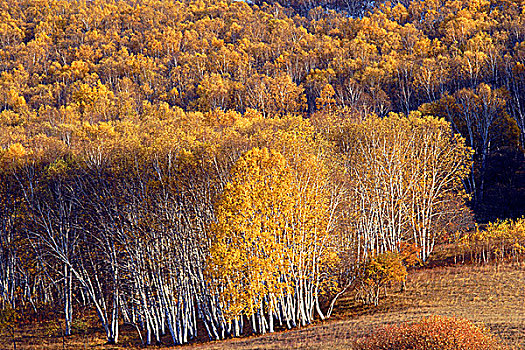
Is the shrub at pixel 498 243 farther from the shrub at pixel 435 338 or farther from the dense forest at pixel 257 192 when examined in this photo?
the shrub at pixel 435 338

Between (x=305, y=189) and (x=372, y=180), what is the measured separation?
40.4ft

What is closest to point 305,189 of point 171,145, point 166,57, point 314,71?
point 171,145

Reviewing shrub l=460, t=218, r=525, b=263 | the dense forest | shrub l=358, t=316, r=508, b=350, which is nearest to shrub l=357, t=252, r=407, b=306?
the dense forest

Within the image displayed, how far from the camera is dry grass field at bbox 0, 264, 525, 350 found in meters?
23.8

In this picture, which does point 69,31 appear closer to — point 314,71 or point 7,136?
point 314,71

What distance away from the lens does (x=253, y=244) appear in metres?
31.2

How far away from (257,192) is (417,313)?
1095 centimetres

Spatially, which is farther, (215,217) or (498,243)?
(498,243)

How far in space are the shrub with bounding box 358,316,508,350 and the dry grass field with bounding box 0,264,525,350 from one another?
4.18m

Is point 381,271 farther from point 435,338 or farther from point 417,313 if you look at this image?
point 435,338

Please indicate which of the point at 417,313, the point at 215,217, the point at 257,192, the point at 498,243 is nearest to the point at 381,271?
the point at 417,313

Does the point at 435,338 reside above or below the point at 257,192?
below

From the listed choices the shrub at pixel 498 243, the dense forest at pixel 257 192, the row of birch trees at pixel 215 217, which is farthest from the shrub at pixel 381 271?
the shrub at pixel 498 243

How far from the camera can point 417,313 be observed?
27.2 meters
